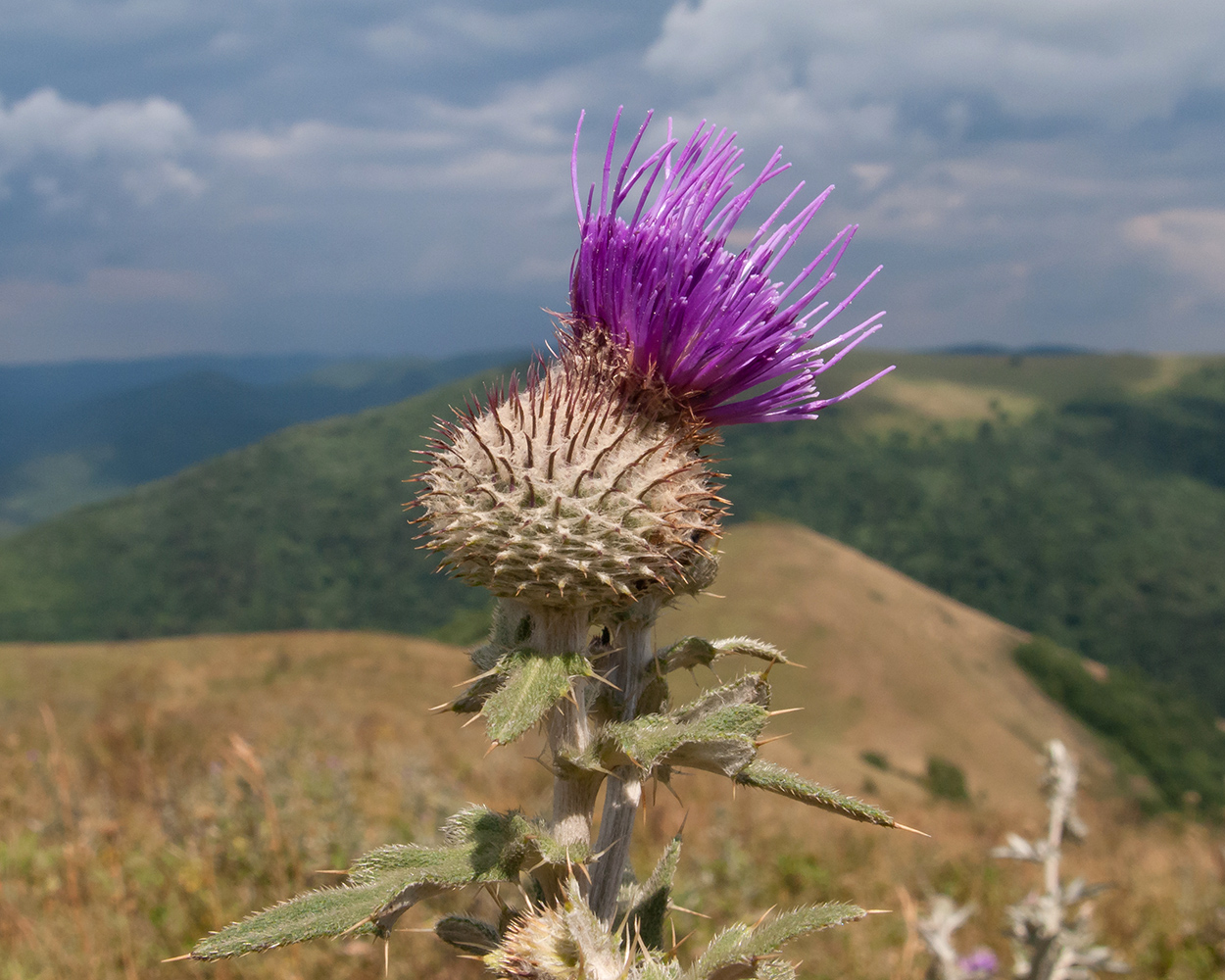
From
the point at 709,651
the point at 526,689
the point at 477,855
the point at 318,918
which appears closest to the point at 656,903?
the point at 477,855

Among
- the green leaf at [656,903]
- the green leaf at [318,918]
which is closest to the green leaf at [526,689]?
the green leaf at [318,918]

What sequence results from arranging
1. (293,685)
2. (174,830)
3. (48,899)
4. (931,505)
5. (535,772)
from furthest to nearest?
(931,505) < (293,685) < (535,772) < (174,830) < (48,899)

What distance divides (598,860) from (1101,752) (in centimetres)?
13208

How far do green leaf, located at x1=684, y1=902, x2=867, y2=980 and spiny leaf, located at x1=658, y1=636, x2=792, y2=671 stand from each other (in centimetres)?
67

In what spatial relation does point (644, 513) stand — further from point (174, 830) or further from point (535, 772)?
point (535, 772)

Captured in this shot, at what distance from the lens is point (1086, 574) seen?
18500cm

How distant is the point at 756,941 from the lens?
223 cm

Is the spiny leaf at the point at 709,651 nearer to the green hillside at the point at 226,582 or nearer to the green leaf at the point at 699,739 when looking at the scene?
the green leaf at the point at 699,739

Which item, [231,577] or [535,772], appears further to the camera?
[231,577]

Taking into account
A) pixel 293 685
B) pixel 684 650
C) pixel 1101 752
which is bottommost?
pixel 1101 752

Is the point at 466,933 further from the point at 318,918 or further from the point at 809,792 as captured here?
the point at 809,792

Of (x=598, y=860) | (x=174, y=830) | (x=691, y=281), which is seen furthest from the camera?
(x=174, y=830)

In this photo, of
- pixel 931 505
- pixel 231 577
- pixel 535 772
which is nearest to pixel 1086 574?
pixel 931 505

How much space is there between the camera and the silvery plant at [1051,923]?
4.87 m
